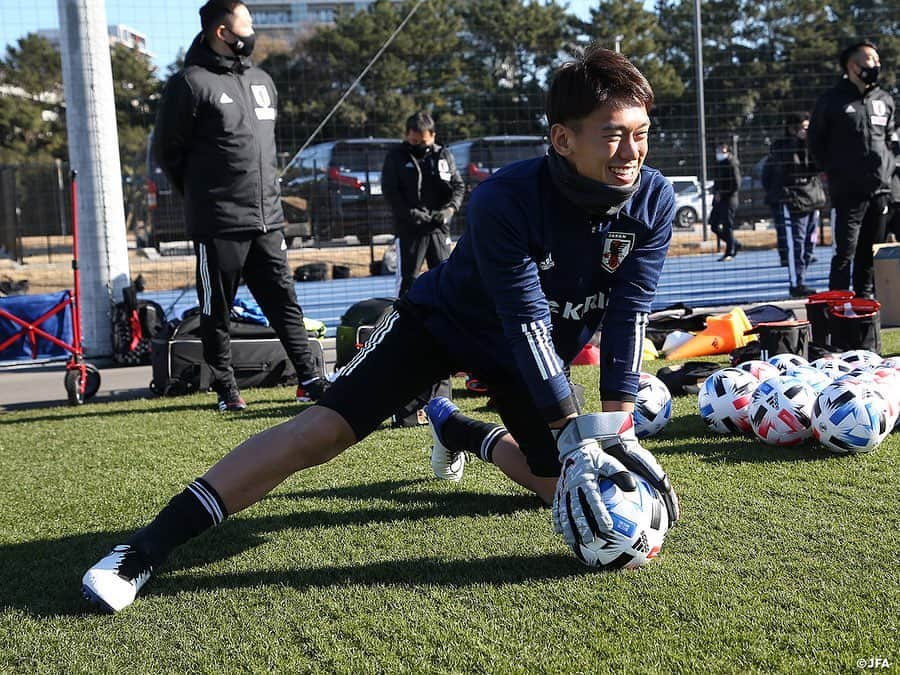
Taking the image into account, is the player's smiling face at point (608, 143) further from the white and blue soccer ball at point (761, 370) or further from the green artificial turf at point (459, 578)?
the white and blue soccer ball at point (761, 370)

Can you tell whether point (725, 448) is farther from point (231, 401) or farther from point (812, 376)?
point (231, 401)

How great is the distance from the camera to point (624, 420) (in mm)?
2992

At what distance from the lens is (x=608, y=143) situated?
288cm

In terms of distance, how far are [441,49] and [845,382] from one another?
13.5 m

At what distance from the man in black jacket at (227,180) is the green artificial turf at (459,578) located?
5.73ft

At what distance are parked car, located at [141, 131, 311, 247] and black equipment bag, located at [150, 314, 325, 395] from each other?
18.8 ft

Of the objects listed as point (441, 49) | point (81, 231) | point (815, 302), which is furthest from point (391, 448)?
point (441, 49)

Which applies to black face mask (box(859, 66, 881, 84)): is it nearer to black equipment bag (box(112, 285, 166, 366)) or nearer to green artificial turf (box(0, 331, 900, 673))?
green artificial turf (box(0, 331, 900, 673))

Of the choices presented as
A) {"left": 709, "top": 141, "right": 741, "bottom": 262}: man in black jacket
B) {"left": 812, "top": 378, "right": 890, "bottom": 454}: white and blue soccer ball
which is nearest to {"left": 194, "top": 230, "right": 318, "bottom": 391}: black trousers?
{"left": 812, "top": 378, "right": 890, "bottom": 454}: white and blue soccer ball

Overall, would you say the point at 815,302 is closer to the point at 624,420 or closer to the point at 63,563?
the point at 624,420

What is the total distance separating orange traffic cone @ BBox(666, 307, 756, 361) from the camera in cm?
760

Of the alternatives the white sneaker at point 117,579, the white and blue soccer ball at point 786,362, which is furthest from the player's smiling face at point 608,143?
the white and blue soccer ball at point 786,362

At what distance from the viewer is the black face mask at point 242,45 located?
614cm

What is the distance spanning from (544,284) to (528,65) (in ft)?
37.1
